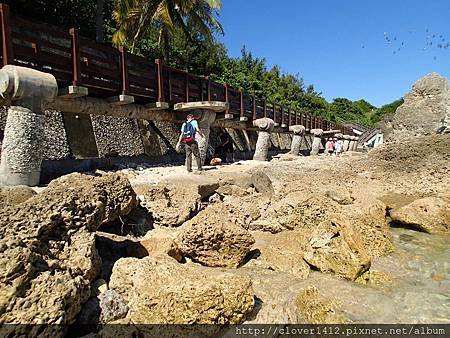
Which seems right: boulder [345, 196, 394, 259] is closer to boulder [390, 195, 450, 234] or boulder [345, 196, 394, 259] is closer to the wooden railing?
boulder [390, 195, 450, 234]

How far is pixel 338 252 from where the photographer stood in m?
A: 5.55

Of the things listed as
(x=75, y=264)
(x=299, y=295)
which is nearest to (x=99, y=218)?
(x=75, y=264)

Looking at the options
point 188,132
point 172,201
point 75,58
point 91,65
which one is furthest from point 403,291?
point 91,65

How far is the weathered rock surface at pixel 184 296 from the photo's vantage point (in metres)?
3.77

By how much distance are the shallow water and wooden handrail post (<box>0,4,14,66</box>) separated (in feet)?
21.5

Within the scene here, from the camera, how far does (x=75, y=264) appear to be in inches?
163

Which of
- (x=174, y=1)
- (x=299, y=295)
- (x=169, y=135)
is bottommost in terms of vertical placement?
(x=299, y=295)

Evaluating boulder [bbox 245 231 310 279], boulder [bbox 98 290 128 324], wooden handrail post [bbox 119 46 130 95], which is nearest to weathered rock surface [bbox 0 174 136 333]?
boulder [bbox 98 290 128 324]

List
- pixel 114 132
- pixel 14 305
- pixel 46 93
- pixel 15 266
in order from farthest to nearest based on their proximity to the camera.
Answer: pixel 114 132 → pixel 46 93 → pixel 15 266 → pixel 14 305

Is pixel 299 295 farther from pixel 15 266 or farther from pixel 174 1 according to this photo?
pixel 174 1

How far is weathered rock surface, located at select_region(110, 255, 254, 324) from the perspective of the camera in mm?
3771

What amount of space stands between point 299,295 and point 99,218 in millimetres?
2831

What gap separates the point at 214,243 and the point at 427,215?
523 cm

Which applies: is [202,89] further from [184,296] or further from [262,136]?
[184,296]
